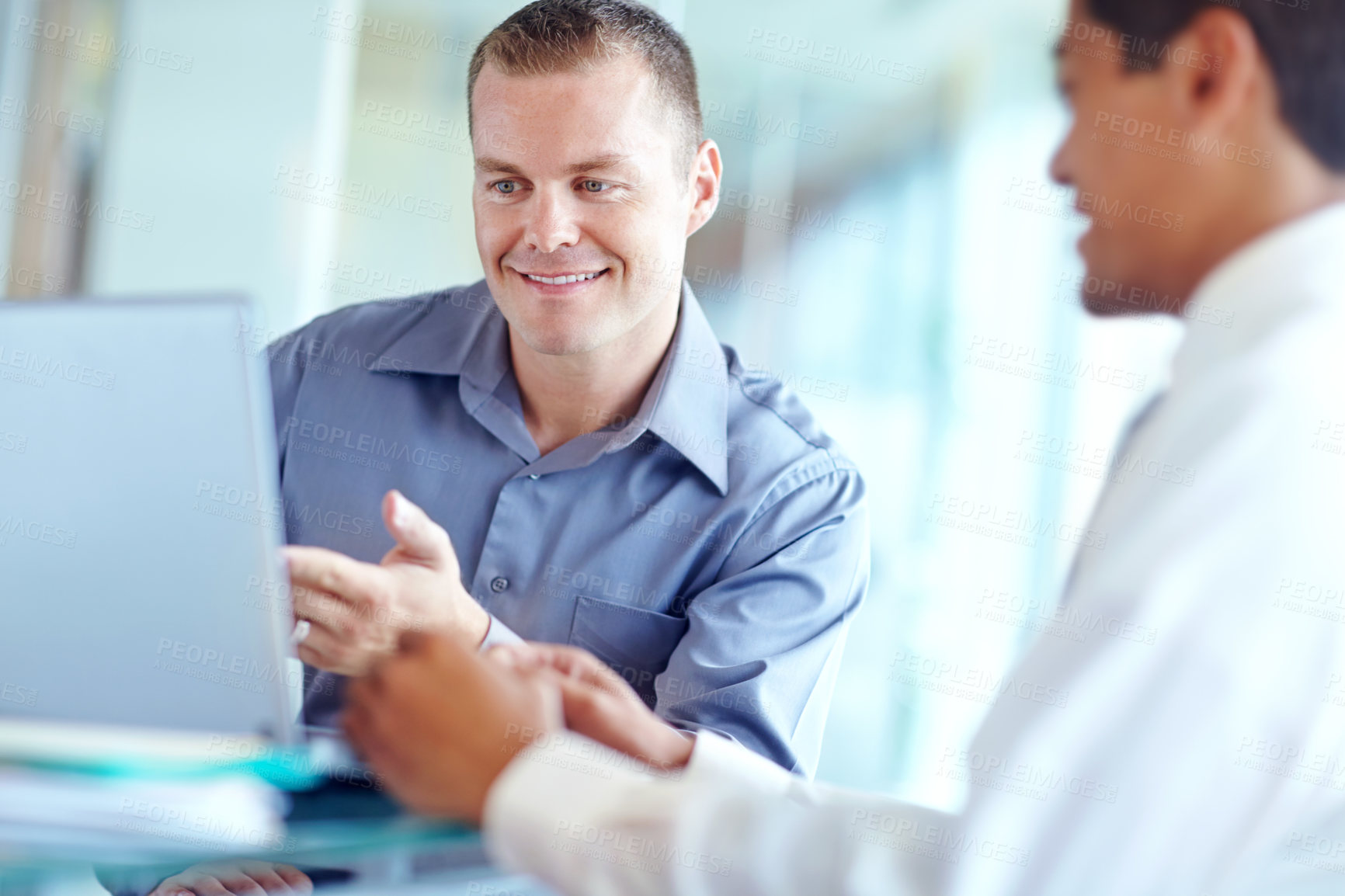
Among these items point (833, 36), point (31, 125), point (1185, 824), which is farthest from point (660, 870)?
point (833, 36)

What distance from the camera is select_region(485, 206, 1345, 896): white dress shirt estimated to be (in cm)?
67

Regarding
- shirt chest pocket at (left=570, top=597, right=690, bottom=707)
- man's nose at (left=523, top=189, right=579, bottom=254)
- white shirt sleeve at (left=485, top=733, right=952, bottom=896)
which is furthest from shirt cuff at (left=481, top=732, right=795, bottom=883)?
man's nose at (left=523, top=189, right=579, bottom=254)

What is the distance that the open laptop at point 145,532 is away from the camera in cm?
83

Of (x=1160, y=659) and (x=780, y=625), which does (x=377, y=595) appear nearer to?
(x=780, y=625)

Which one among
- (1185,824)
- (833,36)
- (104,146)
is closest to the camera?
(1185,824)

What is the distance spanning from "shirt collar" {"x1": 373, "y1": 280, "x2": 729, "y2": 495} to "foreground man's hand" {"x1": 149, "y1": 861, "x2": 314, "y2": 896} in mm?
703

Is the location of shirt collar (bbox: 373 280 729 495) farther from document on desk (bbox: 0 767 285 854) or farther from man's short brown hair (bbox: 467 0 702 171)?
document on desk (bbox: 0 767 285 854)

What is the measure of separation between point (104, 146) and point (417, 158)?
95cm

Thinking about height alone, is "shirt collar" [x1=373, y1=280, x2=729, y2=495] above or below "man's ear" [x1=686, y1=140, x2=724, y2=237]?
below

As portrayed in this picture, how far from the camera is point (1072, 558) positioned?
797 millimetres

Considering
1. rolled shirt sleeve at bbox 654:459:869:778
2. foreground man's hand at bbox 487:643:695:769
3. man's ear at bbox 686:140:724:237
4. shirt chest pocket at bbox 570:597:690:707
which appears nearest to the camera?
foreground man's hand at bbox 487:643:695:769

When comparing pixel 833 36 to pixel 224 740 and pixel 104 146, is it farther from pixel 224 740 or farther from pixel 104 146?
pixel 224 740

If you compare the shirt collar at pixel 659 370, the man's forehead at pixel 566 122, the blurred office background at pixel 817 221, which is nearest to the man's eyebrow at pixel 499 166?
the man's forehead at pixel 566 122

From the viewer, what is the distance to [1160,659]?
0.67 m
